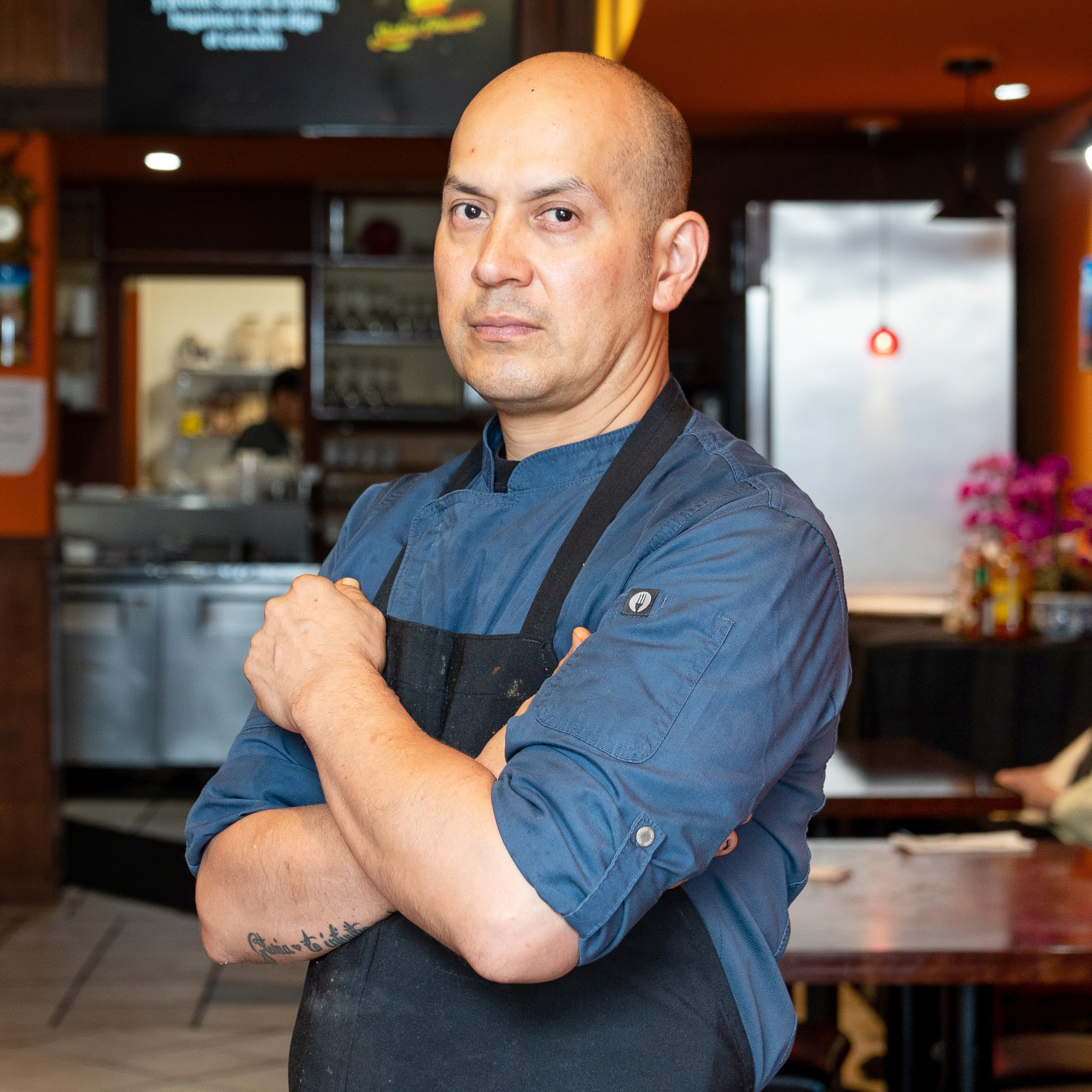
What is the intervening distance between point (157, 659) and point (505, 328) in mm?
5125

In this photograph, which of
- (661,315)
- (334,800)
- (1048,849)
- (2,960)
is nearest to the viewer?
(334,800)

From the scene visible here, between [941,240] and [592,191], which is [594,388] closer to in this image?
[592,191]

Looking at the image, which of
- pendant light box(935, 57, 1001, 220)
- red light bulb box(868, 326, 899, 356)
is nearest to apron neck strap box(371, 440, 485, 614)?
pendant light box(935, 57, 1001, 220)

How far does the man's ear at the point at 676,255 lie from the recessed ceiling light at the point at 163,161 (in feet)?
18.2

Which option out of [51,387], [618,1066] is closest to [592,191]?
[618,1066]

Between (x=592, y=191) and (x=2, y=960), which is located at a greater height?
(x=592, y=191)

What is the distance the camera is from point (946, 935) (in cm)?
189

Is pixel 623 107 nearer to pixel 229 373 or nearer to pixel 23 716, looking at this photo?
pixel 23 716

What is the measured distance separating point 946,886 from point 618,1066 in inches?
49.1

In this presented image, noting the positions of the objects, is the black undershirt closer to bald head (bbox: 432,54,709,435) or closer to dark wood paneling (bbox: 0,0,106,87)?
bald head (bbox: 432,54,709,435)

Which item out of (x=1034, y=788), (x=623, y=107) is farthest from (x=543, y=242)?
(x=1034, y=788)

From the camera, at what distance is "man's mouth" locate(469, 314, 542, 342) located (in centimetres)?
118

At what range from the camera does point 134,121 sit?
4727mm

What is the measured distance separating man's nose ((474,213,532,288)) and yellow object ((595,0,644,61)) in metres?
3.84
